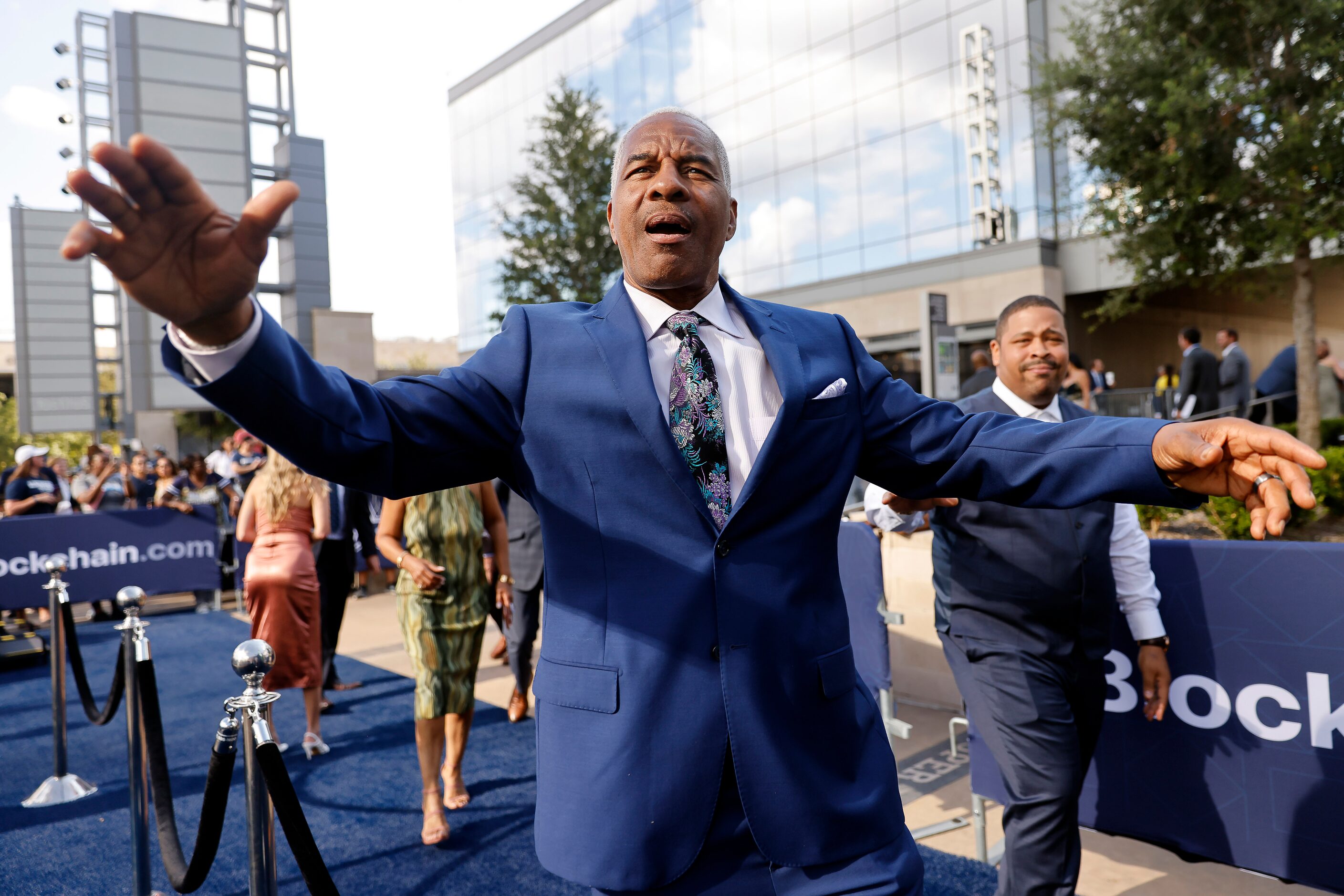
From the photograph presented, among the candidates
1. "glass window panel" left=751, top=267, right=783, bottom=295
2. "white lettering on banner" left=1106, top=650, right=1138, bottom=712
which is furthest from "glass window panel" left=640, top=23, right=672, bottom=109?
"white lettering on banner" left=1106, top=650, right=1138, bottom=712

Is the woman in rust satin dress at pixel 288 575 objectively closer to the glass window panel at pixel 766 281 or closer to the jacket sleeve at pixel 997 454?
the jacket sleeve at pixel 997 454

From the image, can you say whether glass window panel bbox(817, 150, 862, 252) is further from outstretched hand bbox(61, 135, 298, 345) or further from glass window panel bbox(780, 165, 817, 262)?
outstretched hand bbox(61, 135, 298, 345)

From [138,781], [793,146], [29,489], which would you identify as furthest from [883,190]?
[138,781]

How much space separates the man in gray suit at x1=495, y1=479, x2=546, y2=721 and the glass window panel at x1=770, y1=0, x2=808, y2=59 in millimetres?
23220

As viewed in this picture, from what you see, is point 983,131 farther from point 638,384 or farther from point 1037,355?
point 638,384

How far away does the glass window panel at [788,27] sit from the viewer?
26.0 metres

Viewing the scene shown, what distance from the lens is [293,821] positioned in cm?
247

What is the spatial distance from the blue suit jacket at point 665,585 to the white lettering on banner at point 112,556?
10373 millimetres

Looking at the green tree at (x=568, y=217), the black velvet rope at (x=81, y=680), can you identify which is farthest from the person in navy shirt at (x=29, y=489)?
the green tree at (x=568, y=217)

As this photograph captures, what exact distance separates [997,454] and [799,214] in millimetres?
25584

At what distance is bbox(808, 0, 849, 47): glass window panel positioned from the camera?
24969mm

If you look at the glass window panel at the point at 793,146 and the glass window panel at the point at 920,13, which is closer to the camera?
the glass window panel at the point at 920,13

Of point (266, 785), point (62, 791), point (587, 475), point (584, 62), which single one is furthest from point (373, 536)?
point (584, 62)

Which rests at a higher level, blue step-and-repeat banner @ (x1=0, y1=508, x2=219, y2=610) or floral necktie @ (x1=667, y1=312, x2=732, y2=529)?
floral necktie @ (x1=667, y1=312, x2=732, y2=529)
